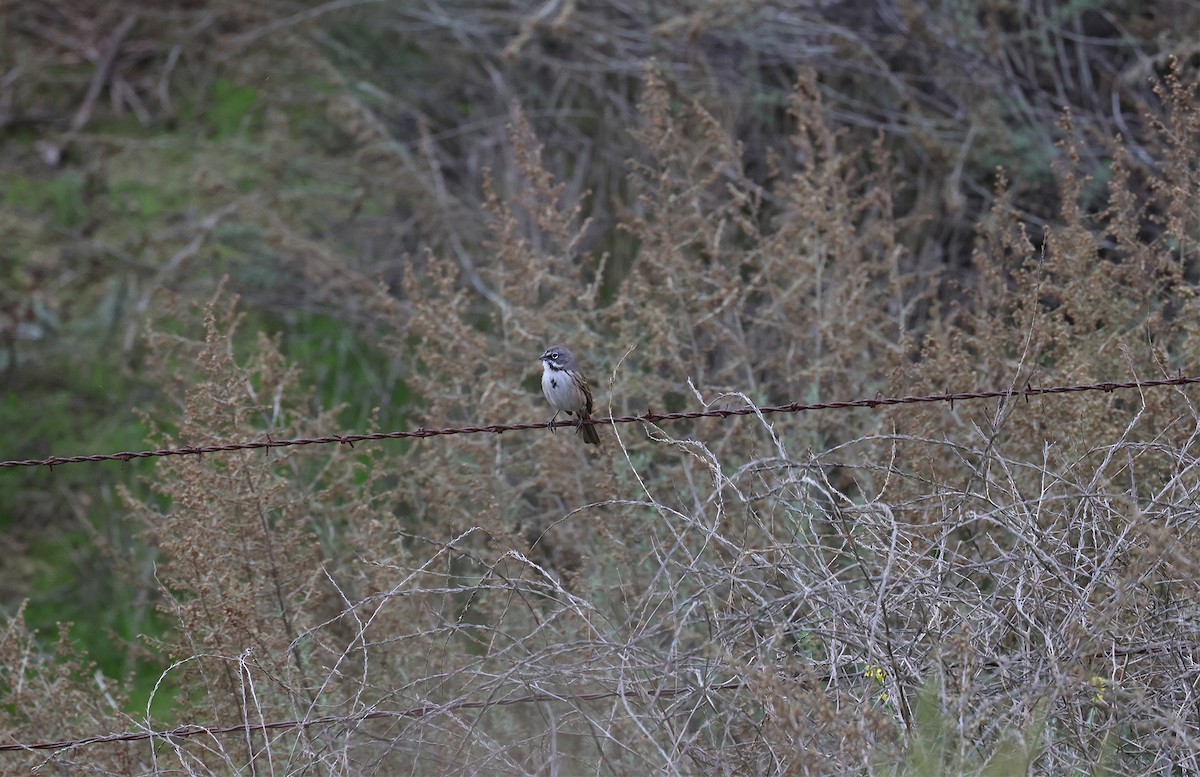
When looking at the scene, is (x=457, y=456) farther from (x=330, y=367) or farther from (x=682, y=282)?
(x=330, y=367)

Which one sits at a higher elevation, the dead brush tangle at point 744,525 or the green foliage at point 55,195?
the dead brush tangle at point 744,525

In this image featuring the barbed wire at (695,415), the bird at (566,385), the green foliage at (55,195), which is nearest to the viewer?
the barbed wire at (695,415)

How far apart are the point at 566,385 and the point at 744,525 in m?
1.84

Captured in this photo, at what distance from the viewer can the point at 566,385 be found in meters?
6.16


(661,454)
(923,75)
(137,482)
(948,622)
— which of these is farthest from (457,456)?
(923,75)

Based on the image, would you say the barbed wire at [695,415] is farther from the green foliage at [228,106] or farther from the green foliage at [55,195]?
the green foliage at [228,106]

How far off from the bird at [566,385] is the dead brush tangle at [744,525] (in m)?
0.23

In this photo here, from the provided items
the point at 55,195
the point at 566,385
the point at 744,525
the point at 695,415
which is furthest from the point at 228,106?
the point at 695,415

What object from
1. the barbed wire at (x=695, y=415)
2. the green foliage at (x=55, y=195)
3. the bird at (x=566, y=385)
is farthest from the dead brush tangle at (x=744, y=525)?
the green foliage at (x=55, y=195)

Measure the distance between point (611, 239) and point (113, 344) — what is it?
4188 mm

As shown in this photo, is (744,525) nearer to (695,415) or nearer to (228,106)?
(695,415)

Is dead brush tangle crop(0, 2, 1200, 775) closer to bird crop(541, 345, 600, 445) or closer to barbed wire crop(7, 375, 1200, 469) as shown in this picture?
barbed wire crop(7, 375, 1200, 469)

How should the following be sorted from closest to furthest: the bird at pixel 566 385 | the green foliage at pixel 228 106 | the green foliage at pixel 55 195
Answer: the bird at pixel 566 385
the green foliage at pixel 55 195
the green foliage at pixel 228 106

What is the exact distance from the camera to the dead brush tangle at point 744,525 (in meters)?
3.74
